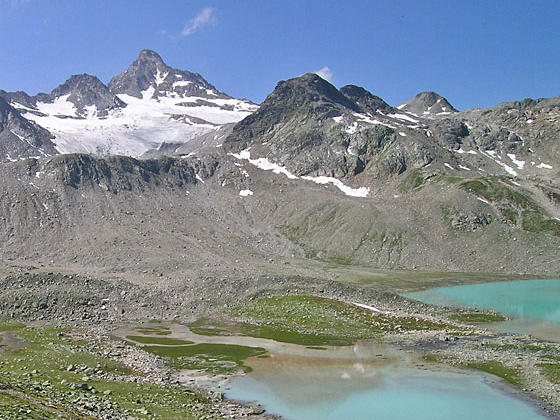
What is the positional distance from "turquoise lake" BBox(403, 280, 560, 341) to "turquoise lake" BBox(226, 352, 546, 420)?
27.8m

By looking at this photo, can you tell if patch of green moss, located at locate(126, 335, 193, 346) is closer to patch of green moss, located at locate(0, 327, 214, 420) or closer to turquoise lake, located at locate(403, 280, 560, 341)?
patch of green moss, located at locate(0, 327, 214, 420)

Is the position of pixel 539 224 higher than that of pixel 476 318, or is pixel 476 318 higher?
pixel 539 224

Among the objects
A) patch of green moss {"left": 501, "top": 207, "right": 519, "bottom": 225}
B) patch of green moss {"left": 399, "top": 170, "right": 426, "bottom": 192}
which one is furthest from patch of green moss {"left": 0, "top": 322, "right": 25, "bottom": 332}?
patch of green moss {"left": 399, "top": 170, "right": 426, "bottom": 192}

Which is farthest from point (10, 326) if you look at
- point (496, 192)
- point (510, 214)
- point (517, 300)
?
point (496, 192)

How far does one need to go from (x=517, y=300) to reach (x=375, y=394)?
69.7 metres

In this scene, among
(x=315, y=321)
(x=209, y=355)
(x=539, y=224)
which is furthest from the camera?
(x=539, y=224)

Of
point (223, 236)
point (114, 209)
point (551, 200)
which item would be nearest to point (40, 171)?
point (114, 209)

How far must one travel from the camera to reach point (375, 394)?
40.7 m

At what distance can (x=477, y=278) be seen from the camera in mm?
129750

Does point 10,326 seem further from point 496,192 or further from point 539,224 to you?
point 496,192

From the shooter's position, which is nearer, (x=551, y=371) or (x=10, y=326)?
(x=551, y=371)

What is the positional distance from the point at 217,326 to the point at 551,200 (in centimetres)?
14751

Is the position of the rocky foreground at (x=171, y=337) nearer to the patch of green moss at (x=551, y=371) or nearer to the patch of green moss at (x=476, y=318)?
the patch of green moss at (x=551, y=371)

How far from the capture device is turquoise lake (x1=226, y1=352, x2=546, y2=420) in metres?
36.3
